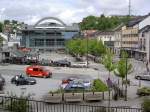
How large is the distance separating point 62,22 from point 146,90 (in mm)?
136091

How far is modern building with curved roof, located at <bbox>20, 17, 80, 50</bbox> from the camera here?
16975cm

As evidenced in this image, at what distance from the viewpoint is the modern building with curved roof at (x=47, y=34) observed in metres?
170

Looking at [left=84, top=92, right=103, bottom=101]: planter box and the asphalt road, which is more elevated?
[left=84, top=92, right=103, bottom=101]: planter box

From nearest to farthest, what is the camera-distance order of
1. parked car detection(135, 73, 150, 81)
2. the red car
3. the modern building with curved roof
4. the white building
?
1. the red car
2. parked car detection(135, 73, 150, 81)
3. the white building
4. the modern building with curved roof

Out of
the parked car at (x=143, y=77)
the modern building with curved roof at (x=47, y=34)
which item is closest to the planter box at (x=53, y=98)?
the parked car at (x=143, y=77)

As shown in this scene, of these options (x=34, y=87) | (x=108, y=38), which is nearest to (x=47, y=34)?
(x=108, y=38)

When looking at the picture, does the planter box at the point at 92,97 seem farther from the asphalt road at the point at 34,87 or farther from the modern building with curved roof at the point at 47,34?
the modern building with curved roof at the point at 47,34

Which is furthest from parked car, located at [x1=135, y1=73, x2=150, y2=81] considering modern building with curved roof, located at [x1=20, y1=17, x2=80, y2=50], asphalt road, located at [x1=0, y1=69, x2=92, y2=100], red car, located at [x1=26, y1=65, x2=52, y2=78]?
modern building with curved roof, located at [x1=20, y1=17, x2=80, y2=50]

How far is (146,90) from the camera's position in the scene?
39188 mm

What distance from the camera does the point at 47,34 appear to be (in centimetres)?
17038

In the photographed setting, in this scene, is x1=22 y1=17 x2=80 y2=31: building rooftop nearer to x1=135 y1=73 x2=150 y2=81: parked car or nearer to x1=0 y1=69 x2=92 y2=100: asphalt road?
x1=0 y1=69 x2=92 y2=100: asphalt road

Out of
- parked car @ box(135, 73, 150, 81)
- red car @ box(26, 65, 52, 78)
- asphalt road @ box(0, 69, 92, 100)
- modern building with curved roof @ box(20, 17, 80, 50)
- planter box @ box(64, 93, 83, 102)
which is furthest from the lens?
modern building with curved roof @ box(20, 17, 80, 50)

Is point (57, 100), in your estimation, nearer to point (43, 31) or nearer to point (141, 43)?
point (141, 43)

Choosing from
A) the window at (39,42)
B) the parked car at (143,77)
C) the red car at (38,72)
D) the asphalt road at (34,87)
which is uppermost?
the window at (39,42)
